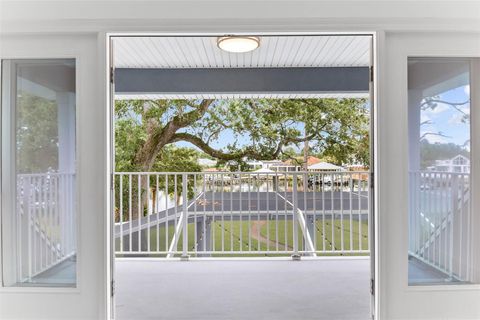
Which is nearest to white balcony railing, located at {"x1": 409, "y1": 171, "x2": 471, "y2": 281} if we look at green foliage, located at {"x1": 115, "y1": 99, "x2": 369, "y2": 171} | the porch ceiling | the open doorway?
the open doorway

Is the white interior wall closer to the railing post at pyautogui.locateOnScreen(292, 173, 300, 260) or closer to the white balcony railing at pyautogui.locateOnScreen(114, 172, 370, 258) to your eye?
the white balcony railing at pyautogui.locateOnScreen(114, 172, 370, 258)

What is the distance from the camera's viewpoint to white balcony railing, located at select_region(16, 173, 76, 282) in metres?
2.25

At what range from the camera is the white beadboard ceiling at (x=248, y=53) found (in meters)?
3.22

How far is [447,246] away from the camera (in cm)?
228

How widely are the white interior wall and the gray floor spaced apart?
18.4 inches

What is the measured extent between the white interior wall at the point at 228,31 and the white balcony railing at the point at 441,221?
94 millimetres

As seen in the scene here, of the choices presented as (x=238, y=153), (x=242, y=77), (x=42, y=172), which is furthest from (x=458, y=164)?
(x=238, y=153)

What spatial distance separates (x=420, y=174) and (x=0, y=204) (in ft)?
9.41

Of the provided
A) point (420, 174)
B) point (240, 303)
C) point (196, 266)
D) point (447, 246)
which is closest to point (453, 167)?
point (420, 174)

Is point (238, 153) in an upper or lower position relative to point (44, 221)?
upper

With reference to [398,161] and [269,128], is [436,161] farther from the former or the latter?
[269,128]

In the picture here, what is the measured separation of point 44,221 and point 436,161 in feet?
8.89

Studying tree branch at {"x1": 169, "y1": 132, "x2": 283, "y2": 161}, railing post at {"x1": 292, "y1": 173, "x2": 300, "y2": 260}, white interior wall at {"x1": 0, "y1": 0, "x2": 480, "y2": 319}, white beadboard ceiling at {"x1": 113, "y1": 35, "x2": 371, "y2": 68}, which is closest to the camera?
white interior wall at {"x1": 0, "y1": 0, "x2": 480, "y2": 319}

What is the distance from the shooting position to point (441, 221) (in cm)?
228
